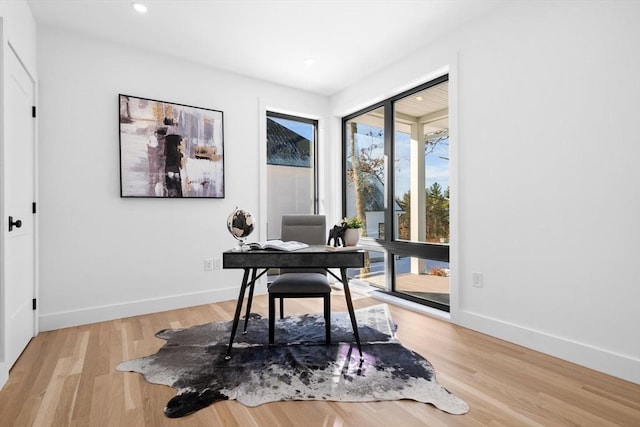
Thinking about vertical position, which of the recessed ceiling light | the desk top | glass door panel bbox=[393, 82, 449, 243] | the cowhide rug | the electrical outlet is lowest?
the cowhide rug

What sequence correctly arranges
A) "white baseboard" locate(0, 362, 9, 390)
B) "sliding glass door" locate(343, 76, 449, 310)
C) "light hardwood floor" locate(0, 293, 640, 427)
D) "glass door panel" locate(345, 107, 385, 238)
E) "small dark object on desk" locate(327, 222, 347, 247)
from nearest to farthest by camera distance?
1. "light hardwood floor" locate(0, 293, 640, 427)
2. "white baseboard" locate(0, 362, 9, 390)
3. "small dark object on desk" locate(327, 222, 347, 247)
4. "sliding glass door" locate(343, 76, 449, 310)
5. "glass door panel" locate(345, 107, 385, 238)

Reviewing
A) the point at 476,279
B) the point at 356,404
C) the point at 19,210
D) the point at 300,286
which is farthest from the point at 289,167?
the point at 356,404

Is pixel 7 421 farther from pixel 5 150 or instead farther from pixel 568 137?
pixel 568 137

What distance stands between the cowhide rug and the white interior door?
863 mm

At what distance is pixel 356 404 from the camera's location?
5.58 feet

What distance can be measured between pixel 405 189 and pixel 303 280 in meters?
1.83

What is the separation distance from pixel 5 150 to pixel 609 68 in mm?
3733

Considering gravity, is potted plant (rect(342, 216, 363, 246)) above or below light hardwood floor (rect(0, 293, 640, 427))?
above

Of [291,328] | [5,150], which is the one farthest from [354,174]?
[5,150]

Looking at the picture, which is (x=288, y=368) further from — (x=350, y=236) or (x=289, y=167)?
(x=289, y=167)

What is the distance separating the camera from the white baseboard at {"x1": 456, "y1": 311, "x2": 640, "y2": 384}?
1963 millimetres

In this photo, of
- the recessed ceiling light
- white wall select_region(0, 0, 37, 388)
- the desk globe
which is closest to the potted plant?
the desk globe

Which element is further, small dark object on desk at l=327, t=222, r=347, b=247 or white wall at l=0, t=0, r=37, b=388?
small dark object on desk at l=327, t=222, r=347, b=247

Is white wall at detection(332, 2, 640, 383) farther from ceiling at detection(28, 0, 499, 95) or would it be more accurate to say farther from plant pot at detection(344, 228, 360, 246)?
plant pot at detection(344, 228, 360, 246)
